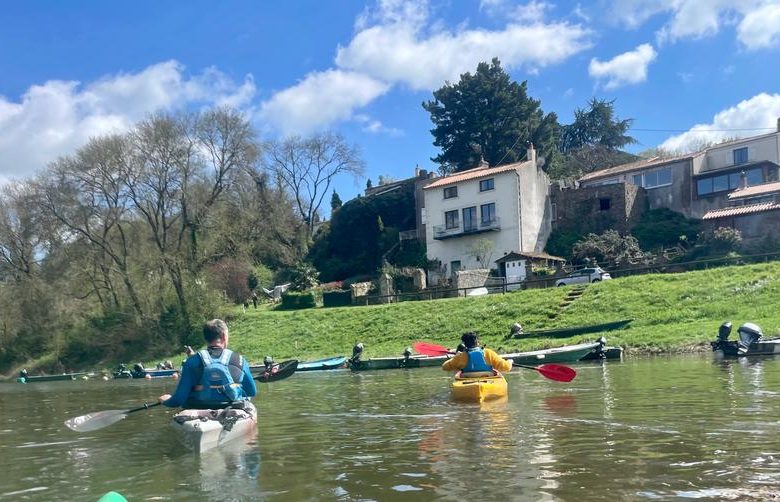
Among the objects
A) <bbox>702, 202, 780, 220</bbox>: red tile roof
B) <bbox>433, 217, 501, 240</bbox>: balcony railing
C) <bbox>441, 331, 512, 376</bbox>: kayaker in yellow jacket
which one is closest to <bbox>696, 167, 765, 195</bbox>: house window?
<bbox>702, 202, 780, 220</bbox>: red tile roof

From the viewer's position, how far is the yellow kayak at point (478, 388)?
12727mm

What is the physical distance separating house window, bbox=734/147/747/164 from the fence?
18911mm

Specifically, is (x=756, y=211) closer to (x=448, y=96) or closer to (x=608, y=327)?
(x=608, y=327)

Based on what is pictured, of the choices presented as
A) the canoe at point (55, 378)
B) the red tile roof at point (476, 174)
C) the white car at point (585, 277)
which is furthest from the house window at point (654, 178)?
the canoe at point (55, 378)

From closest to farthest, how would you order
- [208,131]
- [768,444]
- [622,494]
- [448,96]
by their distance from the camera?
[622,494] < [768,444] < [208,131] < [448,96]

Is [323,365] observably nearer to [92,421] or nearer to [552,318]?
[552,318]

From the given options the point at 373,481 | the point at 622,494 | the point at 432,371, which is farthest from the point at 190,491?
the point at 432,371

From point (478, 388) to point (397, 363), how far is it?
12.9 metres

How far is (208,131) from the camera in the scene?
45.6 meters

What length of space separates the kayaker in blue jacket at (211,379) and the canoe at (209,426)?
28 cm

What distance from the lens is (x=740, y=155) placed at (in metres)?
53.6

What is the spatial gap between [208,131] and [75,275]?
13.0 m

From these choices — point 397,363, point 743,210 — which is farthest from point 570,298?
point 743,210

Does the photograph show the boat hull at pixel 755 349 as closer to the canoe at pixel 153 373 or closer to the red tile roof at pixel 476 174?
the canoe at pixel 153 373
